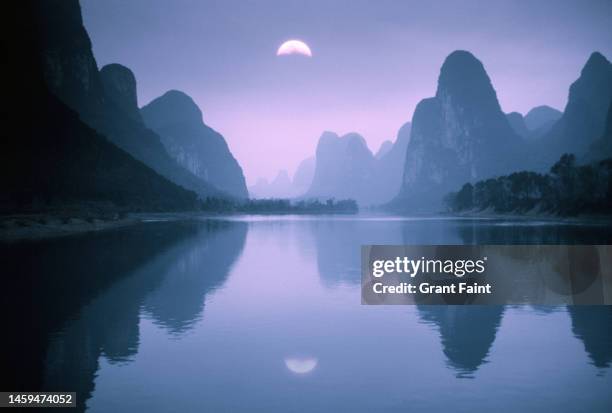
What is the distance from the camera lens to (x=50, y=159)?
5714 inches

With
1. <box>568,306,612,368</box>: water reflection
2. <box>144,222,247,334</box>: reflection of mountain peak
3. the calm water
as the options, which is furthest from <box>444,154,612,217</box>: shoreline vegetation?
the calm water

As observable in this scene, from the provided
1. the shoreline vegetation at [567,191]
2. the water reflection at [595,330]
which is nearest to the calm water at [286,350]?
the water reflection at [595,330]

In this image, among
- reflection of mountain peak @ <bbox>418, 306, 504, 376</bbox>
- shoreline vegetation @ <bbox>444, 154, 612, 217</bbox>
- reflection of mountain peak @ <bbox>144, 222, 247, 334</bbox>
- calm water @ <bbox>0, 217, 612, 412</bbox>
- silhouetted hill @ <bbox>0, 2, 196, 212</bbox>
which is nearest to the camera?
calm water @ <bbox>0, 217, 612, 412</bbox>

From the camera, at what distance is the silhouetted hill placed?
420 feet

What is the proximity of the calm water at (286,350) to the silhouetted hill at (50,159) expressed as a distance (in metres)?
103

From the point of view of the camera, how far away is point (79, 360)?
1581 cm

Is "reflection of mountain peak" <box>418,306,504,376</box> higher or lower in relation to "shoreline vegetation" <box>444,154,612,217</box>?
lower

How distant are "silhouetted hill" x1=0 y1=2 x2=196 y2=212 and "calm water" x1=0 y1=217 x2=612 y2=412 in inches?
4055

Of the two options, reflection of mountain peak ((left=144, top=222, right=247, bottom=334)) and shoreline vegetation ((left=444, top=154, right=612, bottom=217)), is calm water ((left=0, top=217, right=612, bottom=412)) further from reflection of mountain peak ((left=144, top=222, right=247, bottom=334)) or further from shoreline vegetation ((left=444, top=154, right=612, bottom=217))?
shoreline vegetation ((left=444, top=154, right=612, bottom=217))

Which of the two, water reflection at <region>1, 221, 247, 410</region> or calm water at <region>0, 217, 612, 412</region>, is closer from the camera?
calm water at <region>0, 217, 612, 412</region>

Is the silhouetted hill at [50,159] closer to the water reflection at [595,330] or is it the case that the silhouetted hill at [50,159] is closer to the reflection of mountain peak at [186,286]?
the reflection of mountain peak at [186,286]

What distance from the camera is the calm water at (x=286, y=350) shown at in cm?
1324

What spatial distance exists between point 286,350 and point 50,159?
149 metres

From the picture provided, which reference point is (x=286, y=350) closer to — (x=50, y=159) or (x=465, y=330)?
(x=465, y=330)
